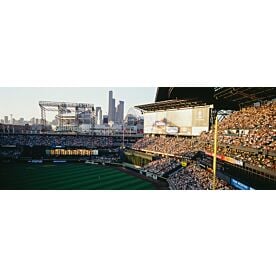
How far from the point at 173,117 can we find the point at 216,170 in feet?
18.7

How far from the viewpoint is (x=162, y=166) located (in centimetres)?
1026

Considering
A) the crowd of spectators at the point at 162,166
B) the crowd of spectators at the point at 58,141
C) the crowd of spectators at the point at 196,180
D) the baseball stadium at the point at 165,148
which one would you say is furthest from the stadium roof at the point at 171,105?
the crowd of spectators at the point at 58,141

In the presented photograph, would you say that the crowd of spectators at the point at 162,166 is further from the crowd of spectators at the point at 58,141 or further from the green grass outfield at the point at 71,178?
the crowd of spectators at the point at 58,141

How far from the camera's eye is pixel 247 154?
18.8 ft

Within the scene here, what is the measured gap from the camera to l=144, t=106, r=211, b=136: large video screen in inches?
402

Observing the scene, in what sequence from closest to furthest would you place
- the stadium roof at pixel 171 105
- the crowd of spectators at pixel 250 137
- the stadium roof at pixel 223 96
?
the crowd of spectators at pixel 250 137 < the stadium roof at pixel 223 96 < the stadium roof at pixel 171 105

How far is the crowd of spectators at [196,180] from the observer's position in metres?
6.07

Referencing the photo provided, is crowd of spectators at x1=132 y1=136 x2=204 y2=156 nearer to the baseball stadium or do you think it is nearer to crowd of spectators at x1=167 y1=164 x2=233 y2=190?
the baseball stadium

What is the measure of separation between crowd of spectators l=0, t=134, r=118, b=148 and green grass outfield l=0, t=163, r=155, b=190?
1441mm

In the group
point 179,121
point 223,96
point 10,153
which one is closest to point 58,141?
point 10,153

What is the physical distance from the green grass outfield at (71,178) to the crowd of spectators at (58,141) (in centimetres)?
144

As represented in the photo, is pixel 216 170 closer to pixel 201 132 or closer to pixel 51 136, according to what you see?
pixel 201 132

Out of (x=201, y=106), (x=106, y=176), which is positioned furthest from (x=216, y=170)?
(x=106, y=176)

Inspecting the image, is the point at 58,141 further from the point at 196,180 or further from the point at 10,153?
the point at 196,180
